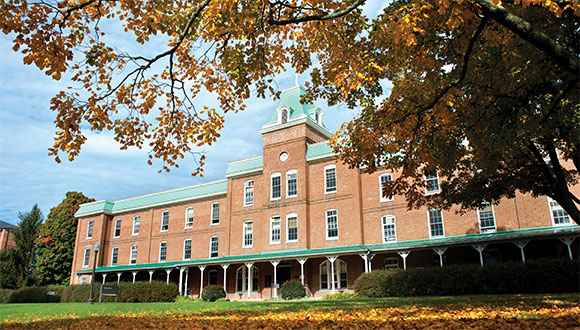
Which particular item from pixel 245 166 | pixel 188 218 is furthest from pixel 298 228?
pixel 188 218

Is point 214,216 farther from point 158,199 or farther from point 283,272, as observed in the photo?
point 283,272

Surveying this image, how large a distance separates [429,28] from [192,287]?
3257cm

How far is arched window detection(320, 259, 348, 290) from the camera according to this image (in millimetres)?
27719

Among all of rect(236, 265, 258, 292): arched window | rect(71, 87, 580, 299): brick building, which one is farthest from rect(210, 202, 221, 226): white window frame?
rect(236, 265, 258, 292): arched window

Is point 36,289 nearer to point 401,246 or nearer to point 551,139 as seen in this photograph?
point 401,246

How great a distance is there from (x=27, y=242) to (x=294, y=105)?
34.4 meters

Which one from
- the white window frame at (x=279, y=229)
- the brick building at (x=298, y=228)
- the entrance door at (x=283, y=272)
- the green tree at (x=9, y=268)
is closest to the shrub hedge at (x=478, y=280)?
the brick building at (x=298, y=228)

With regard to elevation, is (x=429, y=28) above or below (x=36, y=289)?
above

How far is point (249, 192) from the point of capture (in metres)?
34.2

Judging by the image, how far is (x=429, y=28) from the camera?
8.00 meters

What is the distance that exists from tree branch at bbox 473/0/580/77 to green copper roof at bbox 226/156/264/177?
2763cm

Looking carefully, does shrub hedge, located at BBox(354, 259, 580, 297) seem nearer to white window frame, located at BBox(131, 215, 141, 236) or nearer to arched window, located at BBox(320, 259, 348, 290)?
arched window, located at BBox(320, 259, 348, 290)

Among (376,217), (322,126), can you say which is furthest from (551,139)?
(322,126)

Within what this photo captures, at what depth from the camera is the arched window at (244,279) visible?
31972 millimetres
